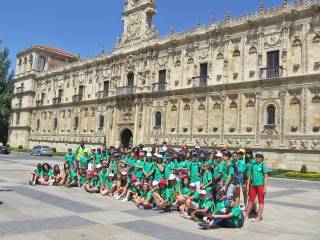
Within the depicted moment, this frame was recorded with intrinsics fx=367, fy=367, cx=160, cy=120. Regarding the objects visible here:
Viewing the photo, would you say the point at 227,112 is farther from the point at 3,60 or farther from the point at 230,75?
the point at 3,60

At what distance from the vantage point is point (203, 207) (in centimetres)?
906

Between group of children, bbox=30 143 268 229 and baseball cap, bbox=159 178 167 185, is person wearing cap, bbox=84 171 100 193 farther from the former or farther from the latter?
baseball cap, bbox=159 178 167 185

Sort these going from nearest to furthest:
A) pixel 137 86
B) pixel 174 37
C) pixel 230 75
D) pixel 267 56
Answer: pixel 267 56 < pixel 230 75 < pixel 174 37 < pixel 137 86

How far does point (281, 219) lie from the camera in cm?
966

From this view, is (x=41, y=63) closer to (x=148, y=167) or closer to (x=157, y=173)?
(x=148, y=167)

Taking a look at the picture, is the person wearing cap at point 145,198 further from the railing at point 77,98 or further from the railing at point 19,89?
the railing at point 19,89

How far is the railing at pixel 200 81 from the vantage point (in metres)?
31.5

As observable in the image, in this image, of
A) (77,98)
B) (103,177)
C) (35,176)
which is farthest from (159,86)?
(103,177)

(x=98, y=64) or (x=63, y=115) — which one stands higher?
(x=98, y=64)

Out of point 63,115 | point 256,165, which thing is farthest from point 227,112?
point 63,115

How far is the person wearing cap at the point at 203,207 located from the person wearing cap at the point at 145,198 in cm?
185

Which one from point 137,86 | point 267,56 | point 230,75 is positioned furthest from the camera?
point 137,86

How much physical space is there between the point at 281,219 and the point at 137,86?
96.0 ft

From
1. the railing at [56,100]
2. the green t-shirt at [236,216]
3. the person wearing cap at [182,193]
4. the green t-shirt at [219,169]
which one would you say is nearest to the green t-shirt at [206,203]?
the green t-shirt at [236,216]
